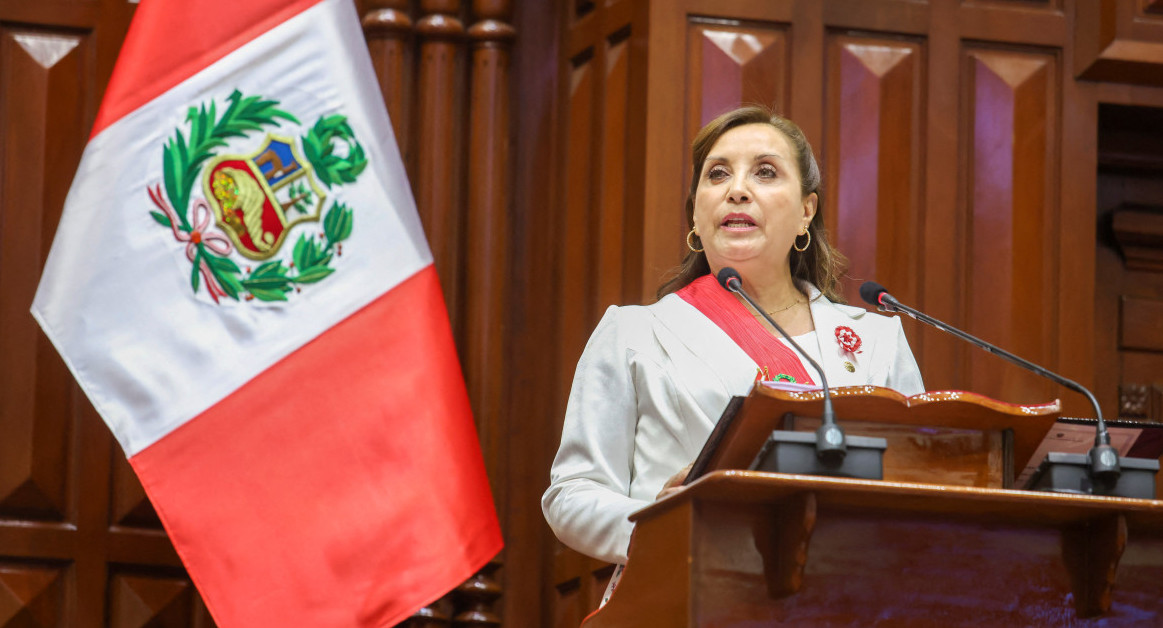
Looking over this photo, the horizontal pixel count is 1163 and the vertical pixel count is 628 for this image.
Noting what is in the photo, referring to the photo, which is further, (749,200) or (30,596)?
(30,596)

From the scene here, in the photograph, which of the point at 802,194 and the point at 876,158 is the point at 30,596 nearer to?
the point at 802,194

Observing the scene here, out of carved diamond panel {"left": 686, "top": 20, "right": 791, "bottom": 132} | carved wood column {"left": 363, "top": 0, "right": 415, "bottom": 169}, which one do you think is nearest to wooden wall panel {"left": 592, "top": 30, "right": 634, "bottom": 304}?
carved diamond panel {"left": 686, "top": 20, "right": 791, "bottom": 132}

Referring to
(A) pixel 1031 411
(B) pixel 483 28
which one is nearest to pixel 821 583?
(A) pixel 1031 411

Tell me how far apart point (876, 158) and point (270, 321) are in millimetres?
1440

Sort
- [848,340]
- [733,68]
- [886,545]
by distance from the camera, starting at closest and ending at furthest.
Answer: [886,545] → [848,340] → [733,68]

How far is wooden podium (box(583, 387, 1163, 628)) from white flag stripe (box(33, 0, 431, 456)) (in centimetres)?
159

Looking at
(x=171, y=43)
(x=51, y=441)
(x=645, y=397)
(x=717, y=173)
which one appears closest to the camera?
(x=645, y=397)

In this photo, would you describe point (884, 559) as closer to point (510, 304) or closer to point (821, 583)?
point (821, 583)

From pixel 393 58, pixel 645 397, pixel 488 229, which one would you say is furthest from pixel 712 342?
pixel 393 58

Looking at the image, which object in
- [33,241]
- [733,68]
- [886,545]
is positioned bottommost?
[886,545]

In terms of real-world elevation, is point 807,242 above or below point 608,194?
below

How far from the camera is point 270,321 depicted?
303cm

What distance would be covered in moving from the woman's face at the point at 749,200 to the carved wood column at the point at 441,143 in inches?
47.8

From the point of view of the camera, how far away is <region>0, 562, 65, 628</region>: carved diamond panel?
3.24m
